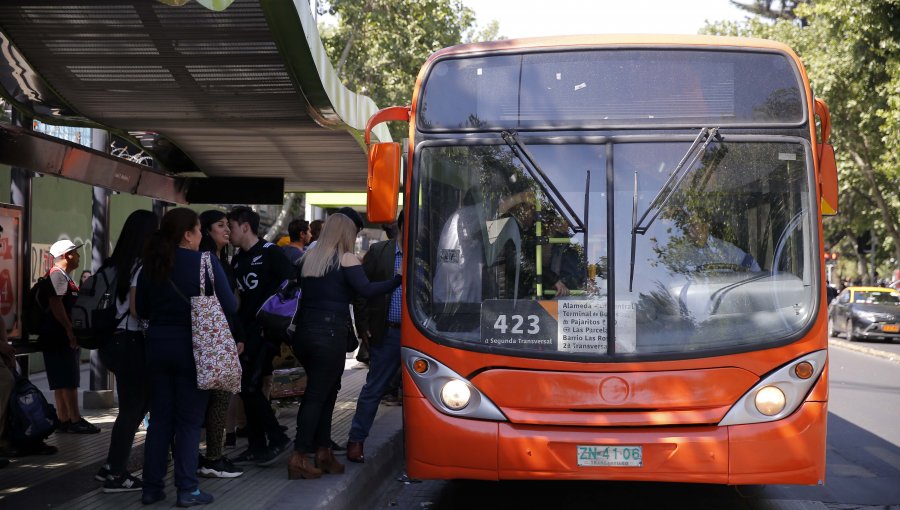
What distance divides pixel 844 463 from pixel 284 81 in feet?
18.2

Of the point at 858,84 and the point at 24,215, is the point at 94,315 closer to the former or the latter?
the point at 24,215

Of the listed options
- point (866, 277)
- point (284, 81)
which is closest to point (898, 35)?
point (284, 81)

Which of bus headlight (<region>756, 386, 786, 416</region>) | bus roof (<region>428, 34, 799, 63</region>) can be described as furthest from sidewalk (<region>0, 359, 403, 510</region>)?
bus roof (<region>428, 34, 799, 63</region>)

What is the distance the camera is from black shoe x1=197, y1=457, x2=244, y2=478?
6.90m

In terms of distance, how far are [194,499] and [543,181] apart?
2.68 metres

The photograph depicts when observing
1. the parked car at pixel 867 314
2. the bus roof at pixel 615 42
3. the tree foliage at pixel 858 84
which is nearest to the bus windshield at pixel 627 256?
the bus roof at pixel 615 42

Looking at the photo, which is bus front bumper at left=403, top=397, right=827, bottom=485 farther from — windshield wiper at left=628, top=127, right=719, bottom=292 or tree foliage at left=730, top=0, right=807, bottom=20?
tree foliage at left=730, top=0, right=807, bottom=20

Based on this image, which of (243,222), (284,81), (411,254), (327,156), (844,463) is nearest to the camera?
(411,254)

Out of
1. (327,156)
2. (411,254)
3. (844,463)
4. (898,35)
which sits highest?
(898,35)

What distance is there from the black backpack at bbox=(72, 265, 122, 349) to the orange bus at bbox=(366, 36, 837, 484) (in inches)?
65.8

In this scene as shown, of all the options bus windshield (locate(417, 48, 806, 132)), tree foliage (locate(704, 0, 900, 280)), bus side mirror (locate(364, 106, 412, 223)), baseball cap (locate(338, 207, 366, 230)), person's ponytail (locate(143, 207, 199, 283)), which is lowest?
person's ponytail (locate(143, 207, 199, 283))

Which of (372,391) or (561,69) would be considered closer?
(561,69)

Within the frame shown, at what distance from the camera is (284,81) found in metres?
7.74

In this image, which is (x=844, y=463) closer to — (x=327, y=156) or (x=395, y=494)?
(x=395, y=494)
